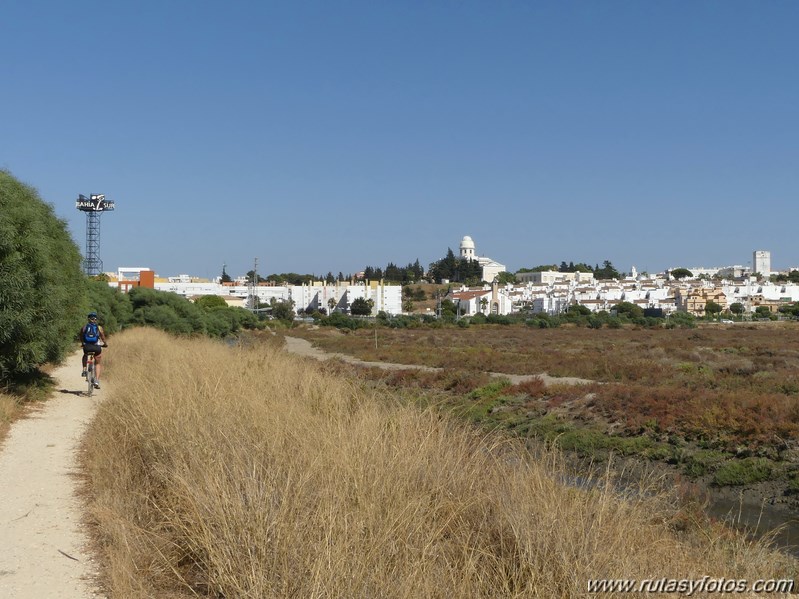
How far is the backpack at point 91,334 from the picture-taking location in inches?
607

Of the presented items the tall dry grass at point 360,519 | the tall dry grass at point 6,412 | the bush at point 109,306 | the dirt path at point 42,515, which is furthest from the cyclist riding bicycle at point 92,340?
the bush at point 109,306

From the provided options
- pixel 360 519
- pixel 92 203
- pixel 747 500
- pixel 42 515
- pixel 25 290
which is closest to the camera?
pixel 360 519

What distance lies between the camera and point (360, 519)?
509cm

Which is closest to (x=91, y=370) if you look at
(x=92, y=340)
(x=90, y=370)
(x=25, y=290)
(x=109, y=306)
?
(x=90, y=370)

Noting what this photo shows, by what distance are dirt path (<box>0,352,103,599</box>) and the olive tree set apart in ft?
5.21

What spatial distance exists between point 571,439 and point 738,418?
3.94 meters

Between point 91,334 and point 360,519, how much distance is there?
1223cm

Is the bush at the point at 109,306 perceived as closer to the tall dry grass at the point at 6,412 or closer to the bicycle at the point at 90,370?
the bicycle at the point at 90,370

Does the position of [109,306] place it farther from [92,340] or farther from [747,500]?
[747,500]

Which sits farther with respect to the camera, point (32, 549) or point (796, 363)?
point (796, 363)

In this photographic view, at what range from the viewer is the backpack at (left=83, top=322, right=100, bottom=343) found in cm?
1541

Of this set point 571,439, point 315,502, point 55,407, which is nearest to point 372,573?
point 315,502

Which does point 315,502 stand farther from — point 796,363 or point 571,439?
point 796,363

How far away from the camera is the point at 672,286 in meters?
168
